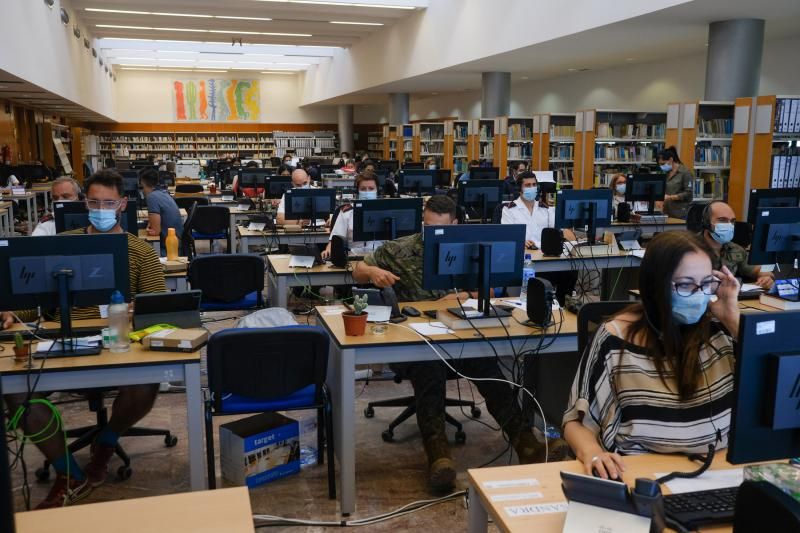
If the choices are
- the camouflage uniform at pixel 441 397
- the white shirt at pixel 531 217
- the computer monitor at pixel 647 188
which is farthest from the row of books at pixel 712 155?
the camouflage uniform at pixel 441 397

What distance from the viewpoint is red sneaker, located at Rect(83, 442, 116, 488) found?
10.8 feet

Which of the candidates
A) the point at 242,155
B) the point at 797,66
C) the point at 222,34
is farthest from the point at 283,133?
the point at 797,66

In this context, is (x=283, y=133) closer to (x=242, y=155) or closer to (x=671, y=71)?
(x=242, y=155)

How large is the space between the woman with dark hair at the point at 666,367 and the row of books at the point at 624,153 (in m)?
9.68

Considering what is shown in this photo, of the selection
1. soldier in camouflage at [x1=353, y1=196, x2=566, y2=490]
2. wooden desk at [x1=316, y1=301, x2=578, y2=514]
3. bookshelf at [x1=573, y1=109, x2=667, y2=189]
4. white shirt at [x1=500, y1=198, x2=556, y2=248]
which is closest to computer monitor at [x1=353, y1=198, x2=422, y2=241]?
soldier in camouflage at [x1=353, y1=196, x2=566, y2=490]

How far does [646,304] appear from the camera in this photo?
1.94 metres

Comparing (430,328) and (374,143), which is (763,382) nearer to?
(430,328)

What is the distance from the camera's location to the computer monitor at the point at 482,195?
305 inches

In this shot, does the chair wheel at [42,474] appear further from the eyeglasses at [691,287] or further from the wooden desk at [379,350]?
the eyeglasses at [691,287]

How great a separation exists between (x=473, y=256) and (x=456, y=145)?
12519mm

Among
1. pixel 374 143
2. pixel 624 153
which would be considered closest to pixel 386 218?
pixel 624 153

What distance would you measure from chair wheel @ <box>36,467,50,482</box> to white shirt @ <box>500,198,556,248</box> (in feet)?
13.6

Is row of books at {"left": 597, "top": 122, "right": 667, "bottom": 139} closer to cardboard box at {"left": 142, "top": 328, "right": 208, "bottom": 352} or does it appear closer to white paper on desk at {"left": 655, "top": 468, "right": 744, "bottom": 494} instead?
cardboard box at {"left": 142, "top": 328, "right": 208, "bottom": 352}

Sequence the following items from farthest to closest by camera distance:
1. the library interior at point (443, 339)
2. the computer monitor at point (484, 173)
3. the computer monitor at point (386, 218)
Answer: the computer monitor at point (484, 173)
the computer monitor at point (386, 218)
the library interior at point (443, 339)
